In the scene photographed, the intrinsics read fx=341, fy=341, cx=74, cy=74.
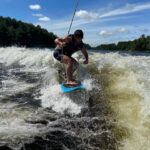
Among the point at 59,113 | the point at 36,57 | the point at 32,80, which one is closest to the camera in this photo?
the point at 59,113

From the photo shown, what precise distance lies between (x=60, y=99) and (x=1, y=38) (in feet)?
320

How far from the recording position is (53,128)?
851cm

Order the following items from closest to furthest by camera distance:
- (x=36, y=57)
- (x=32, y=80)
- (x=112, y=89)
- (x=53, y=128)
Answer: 1. (x=53, y=128)
2. (x=112, y=89)
3. (x=32, y=80)
4. (x=36, y=57)

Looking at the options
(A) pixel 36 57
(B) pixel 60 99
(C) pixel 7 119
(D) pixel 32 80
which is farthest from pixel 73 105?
(A) pixel 36 57

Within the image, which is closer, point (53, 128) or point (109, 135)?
point (109, 135)

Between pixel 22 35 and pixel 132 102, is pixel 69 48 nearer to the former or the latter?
pixel 132 102

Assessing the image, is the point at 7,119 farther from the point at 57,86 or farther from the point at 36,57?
the point at 36,57

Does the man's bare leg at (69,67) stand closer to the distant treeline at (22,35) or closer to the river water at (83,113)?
the river water at (83,113)

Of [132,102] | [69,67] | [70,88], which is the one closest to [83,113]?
[70,88]

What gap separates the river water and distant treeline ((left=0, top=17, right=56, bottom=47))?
303 feet

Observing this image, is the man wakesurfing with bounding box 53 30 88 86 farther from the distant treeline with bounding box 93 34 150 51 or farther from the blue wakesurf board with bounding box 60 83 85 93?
the distant treeline with bounding box 93 34 150 51

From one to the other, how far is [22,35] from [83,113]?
10227 centimetres

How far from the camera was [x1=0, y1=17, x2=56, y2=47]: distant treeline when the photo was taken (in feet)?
351

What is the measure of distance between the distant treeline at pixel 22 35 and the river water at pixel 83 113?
92.3m
